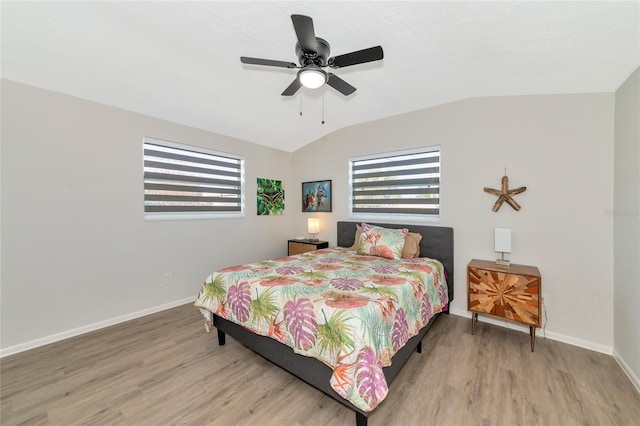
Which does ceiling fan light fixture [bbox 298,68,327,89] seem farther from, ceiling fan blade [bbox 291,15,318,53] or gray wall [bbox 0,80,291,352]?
gray wall [bbox 0,80,291,352]

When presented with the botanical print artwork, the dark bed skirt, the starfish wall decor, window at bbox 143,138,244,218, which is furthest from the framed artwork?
the dark bed skirt

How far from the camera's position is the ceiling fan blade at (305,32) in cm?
146

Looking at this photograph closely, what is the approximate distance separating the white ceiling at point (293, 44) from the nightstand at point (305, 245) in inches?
95.4

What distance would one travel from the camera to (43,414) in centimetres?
168

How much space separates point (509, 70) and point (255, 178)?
12.1 ft

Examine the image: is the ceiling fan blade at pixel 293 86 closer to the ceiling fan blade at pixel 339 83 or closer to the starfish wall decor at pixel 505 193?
the ceiling fan blade at pixel 339 83

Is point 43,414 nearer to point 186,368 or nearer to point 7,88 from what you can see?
point 186,368

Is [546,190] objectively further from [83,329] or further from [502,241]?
[83,329]

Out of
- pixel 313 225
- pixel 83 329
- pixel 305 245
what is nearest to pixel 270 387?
pixel 83 329

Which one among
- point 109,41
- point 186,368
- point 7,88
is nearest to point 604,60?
point 109,41

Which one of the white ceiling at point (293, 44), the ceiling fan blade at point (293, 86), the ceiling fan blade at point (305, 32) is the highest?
the white ceiling at point (293, 44)

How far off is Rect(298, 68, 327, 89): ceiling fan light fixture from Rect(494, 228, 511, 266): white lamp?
247 cm

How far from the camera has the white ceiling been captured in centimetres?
179

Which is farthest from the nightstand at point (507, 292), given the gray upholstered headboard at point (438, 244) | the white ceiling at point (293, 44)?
the white ceiling at point (293, 44)
